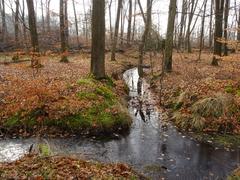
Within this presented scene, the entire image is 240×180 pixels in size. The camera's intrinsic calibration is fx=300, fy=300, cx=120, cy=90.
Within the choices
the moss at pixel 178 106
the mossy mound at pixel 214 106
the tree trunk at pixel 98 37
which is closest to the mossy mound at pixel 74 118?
the moss at pixel 178 106

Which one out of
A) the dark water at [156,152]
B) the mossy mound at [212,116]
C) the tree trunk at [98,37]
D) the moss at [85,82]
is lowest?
the dark water at [156,152]

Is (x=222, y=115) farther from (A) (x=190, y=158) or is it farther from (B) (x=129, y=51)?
(B) (x=129, y=51)

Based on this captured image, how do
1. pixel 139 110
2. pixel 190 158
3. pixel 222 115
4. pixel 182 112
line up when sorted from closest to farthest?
pixel 190 158, pixel 222 115, pixel 182 112, pixel 139 110

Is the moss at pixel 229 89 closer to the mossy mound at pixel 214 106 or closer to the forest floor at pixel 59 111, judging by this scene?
the mossy mound at pixel 214 106

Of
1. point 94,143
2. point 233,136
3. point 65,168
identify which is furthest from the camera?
point 233,136

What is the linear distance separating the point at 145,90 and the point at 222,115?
6.50 metres

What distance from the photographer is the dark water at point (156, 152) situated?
7.31 m

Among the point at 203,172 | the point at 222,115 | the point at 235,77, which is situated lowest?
the point at 203,172

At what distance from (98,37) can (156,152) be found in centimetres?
657

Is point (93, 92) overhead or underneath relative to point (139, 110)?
overhead

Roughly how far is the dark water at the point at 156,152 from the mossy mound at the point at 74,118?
0.59 m

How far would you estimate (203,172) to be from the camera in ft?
23.8

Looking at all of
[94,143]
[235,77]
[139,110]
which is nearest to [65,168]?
[94,143]

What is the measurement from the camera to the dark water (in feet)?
24.0
